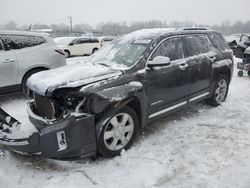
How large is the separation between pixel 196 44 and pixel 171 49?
0.90 m

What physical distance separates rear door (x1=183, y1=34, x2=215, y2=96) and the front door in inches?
7.3

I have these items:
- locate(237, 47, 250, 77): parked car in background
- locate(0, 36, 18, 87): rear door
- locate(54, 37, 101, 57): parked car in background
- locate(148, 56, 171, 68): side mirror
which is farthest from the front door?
A: locate(54, 37, 101, 57): parked car in background

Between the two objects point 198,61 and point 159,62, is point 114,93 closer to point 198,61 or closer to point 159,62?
point 159,62

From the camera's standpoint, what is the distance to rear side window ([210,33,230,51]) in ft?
20.3

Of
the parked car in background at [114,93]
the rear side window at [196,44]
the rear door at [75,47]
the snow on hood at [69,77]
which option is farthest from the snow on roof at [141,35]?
the rear door at [75,47]

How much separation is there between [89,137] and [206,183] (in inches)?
61.9

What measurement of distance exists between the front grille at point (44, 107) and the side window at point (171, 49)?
1.81 metres

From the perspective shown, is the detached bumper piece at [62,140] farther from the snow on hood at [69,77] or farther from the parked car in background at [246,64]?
the parked car in background at [246,64]

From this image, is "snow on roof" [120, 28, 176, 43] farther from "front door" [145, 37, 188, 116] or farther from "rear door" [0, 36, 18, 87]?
Result: "rear door" [0, 36, 18, 87]

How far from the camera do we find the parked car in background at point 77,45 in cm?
2141

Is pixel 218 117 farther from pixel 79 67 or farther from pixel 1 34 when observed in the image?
pixel 1 34

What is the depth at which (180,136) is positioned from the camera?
477 cm

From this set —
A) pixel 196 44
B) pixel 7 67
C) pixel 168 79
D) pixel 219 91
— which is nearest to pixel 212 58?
pixel 196 44

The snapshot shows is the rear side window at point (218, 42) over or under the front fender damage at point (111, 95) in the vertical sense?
over
